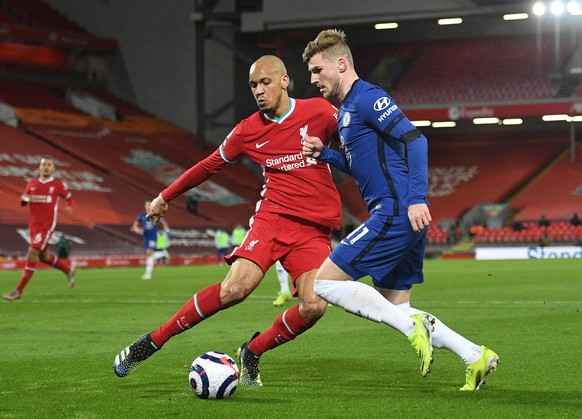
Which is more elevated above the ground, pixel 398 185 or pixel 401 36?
pixel 401 36

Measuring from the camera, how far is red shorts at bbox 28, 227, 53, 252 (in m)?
16.8

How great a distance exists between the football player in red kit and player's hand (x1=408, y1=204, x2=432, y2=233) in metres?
1.28

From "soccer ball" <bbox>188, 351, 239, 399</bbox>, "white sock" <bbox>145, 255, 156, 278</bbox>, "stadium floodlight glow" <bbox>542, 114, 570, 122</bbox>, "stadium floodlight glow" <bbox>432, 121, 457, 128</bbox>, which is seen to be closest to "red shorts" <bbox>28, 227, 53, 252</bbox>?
"white sock" <bbox>145, 255, 156, 278</bbox>

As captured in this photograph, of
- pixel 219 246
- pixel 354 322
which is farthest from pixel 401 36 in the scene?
pixel 354 322

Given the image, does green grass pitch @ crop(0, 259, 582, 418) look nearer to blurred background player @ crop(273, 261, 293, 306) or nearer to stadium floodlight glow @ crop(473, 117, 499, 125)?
blurred background player @ crop(273, 261, 293, 306)

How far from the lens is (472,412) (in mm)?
5668

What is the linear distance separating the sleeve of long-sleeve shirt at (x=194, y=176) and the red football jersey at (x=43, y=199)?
33.1ft

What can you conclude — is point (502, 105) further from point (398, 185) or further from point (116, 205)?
point (398, 185)

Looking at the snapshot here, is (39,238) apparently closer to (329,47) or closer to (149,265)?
(149,265)

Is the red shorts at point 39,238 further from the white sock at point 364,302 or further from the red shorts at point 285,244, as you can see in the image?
the white sock at point 364,302

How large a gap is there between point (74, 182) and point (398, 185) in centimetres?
3567

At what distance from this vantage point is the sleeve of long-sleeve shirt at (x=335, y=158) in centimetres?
676

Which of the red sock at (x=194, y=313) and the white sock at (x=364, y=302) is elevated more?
the white sock at (x=364, y=302)

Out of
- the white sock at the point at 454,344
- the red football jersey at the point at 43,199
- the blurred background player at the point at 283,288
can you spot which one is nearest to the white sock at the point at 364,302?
the white sock at the point at 454,344
